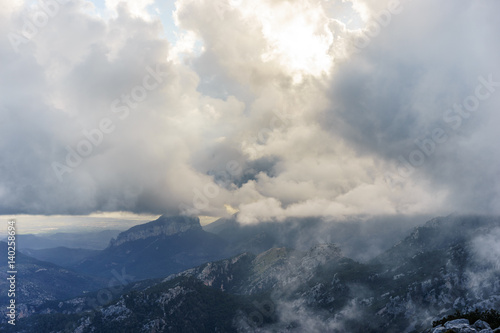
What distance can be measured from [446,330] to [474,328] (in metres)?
14.3

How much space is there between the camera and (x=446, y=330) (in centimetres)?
18138

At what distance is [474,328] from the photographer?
175125 mm
